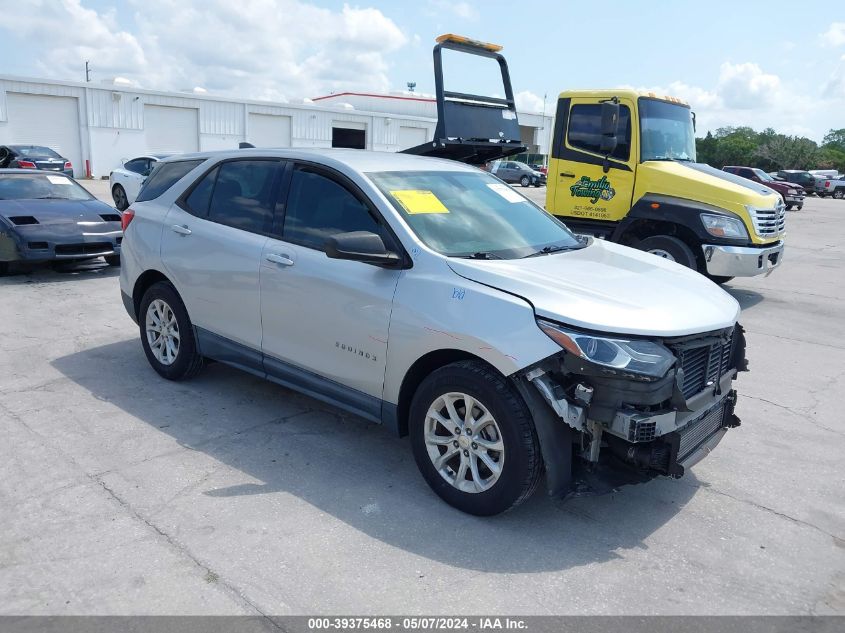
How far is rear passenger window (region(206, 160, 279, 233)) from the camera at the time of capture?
15.2 ft

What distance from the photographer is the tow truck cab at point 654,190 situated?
8406 mm

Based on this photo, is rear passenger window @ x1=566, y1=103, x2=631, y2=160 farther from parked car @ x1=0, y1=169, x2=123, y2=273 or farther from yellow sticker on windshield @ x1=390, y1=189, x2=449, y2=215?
parked car @ x1=0, y1=169, x2=123, y2=273

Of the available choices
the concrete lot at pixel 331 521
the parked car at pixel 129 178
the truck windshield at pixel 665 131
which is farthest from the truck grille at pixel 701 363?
the parked car at pixel 129 178

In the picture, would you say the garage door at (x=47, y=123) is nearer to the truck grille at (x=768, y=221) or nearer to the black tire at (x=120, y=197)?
the black tire at (x=120, y=197)

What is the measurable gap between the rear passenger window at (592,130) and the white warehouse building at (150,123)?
23.9 metres

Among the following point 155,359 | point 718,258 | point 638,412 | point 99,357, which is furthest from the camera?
point 718,258

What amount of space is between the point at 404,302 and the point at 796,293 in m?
8.58

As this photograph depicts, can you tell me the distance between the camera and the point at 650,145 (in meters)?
8.81

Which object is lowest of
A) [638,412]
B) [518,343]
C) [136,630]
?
[136,630]

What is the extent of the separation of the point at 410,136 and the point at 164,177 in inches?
1766

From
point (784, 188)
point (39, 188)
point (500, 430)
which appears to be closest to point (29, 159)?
point (39, 188)

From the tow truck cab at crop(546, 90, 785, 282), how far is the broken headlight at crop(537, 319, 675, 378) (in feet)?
19.0

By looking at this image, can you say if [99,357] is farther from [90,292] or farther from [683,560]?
[683,560]

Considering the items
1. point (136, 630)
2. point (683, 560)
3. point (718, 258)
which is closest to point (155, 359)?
point (136, 630)
